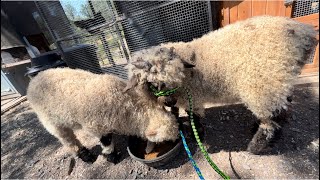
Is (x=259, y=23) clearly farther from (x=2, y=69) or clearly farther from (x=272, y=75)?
(x=2, y=69)

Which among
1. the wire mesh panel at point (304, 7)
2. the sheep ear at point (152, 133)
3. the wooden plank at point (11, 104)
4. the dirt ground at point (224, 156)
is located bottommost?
the dirt ground at point (224, 156)

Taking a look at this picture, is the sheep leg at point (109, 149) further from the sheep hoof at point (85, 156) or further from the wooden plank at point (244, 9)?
the wooden plank at point (244, 9)

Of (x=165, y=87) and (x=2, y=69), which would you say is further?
(x=2, y=69)

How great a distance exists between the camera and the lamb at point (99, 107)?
122 inches

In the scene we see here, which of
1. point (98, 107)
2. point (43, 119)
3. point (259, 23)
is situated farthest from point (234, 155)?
point (43, 119)

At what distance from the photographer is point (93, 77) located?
343 centimetres

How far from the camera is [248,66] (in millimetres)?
2619

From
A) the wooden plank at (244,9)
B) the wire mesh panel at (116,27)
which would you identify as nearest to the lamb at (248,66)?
the wooden plank at (244,9)

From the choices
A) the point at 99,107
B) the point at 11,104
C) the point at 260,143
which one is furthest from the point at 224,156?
the point at 11,104

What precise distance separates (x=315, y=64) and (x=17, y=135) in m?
7.77

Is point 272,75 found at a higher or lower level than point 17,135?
higher

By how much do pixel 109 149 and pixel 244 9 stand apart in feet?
13.1

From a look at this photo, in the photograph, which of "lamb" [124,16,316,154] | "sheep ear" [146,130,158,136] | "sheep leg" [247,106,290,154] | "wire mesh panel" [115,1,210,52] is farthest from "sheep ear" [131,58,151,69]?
"wire mesh panel" [115,1,210,52]

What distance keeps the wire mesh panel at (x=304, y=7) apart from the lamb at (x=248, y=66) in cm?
160
